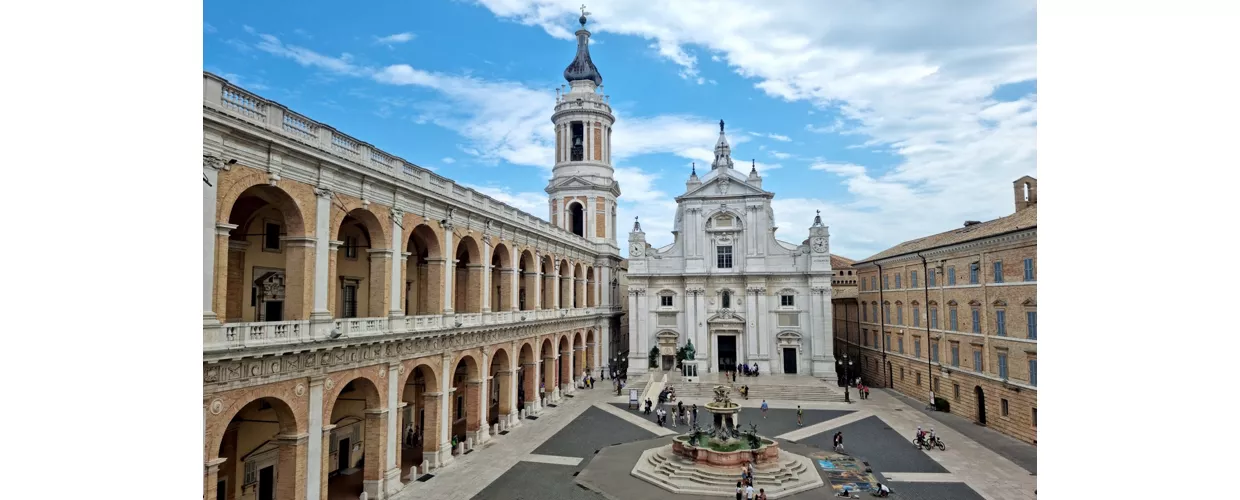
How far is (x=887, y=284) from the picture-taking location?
43906mm

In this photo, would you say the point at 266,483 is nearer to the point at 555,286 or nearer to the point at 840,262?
the point at 555,286

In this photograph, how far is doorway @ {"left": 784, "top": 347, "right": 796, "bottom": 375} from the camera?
4728 centimetres

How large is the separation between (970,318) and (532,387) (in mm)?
24263

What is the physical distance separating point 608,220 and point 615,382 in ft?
43.9

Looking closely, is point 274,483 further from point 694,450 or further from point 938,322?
point 938,322

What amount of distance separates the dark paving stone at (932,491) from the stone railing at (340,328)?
16.9m

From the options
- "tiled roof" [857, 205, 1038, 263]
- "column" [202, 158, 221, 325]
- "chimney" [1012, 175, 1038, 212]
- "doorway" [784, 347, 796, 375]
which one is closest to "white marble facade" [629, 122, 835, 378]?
"doorway" [784, 347, 796, 375]

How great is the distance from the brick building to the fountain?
39.9 ft

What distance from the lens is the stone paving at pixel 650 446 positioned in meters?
21.7

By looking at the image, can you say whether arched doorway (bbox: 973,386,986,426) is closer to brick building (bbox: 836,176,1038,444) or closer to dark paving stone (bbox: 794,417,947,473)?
brick building (bbox: 836,176,1038,444)

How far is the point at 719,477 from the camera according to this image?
73.8 feet

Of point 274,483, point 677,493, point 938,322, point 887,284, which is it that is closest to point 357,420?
point 274,483

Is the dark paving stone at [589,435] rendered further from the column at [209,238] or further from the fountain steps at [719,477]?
the column at [209,238]

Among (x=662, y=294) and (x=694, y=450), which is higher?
(x=662, y=294)
